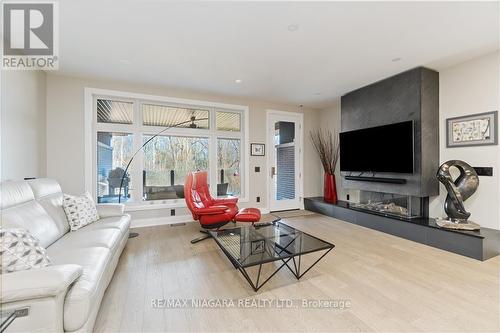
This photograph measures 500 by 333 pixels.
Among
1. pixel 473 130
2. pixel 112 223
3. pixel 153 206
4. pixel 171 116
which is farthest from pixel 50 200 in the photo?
pixel 473 130

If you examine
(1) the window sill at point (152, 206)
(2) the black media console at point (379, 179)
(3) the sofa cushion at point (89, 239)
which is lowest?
(1) the window sill at point (152, 206)

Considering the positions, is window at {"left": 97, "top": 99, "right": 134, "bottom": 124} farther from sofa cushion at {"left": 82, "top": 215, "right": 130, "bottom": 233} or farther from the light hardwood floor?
the light hardwood floor

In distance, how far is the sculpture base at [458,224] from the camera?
2.76 m

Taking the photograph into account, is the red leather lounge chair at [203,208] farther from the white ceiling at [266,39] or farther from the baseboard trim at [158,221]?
the white ceiling at [266,39]

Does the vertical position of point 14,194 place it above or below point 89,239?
above

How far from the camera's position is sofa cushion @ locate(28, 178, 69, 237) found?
7.17 ft

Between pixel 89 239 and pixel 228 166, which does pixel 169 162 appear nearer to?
pixel 228 166

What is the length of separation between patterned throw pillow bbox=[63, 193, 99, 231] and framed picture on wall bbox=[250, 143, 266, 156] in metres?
3.07

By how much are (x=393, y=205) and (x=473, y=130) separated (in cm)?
154

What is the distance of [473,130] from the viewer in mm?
3006

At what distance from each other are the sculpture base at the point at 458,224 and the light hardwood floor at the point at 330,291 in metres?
0.37

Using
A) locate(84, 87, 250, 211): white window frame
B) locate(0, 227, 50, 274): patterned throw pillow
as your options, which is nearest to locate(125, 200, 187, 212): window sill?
locate(84, 87, 250, 211): white window frame

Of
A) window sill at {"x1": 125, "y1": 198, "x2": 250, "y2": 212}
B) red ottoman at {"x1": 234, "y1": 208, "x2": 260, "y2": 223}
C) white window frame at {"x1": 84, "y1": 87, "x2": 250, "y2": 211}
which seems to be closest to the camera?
red ottoman at {"x1": 234, "y1": 208, "x2": 260, "y2": 223}

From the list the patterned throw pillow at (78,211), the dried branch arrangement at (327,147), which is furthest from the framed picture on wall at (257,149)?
the patterned throw pillow at (78,211)
